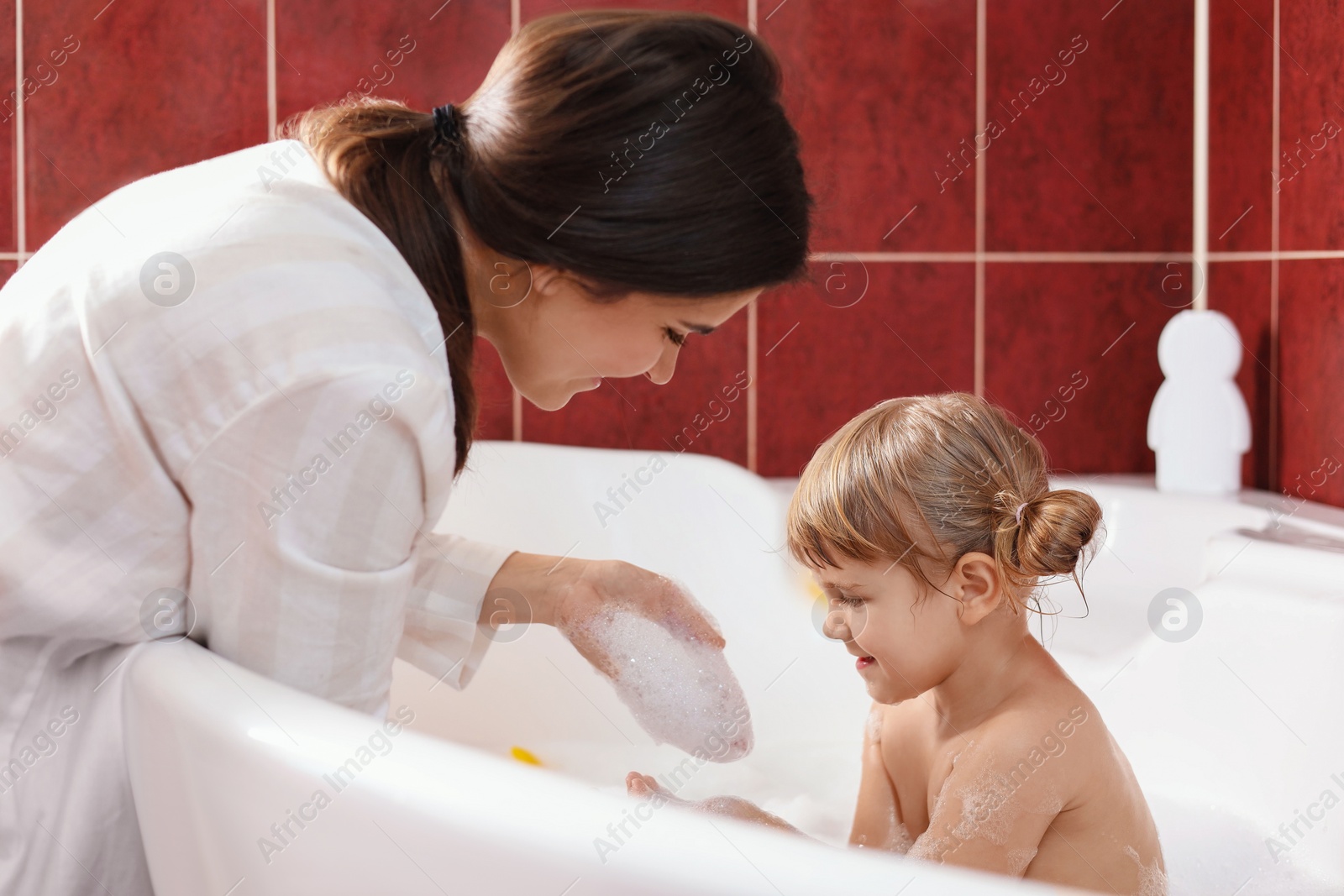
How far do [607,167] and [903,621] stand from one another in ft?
1.36

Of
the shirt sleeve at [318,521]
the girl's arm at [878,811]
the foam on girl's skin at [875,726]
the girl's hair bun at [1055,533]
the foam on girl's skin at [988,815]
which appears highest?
the shirt sleeve at [318,521]

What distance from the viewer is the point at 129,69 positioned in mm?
1696

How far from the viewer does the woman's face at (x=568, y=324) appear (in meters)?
0.83

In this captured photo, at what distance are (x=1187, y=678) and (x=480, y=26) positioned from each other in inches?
50.1

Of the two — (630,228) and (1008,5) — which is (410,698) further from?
(1008,5)

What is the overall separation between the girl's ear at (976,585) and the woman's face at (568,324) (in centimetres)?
26

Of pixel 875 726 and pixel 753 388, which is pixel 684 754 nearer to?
pixel 875 726

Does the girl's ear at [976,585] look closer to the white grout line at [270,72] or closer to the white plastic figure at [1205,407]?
the white plastic figure at [1205,407]

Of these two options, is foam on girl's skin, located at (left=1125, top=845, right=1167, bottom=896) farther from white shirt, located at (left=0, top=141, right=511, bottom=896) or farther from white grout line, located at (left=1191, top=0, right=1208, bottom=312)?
white grout line, located at (left=1191, top=0, right=1208, bottom=312)

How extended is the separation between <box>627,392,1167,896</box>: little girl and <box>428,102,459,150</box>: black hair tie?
39cm

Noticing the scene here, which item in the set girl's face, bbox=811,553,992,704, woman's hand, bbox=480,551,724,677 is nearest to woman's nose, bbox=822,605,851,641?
girl's face, bbox=811,553,992,704

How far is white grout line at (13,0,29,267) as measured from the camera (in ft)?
5.54

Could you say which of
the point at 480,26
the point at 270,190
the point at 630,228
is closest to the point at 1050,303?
the point at 480,26

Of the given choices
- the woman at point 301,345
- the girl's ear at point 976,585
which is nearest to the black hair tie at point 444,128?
the woman at point 301,345
